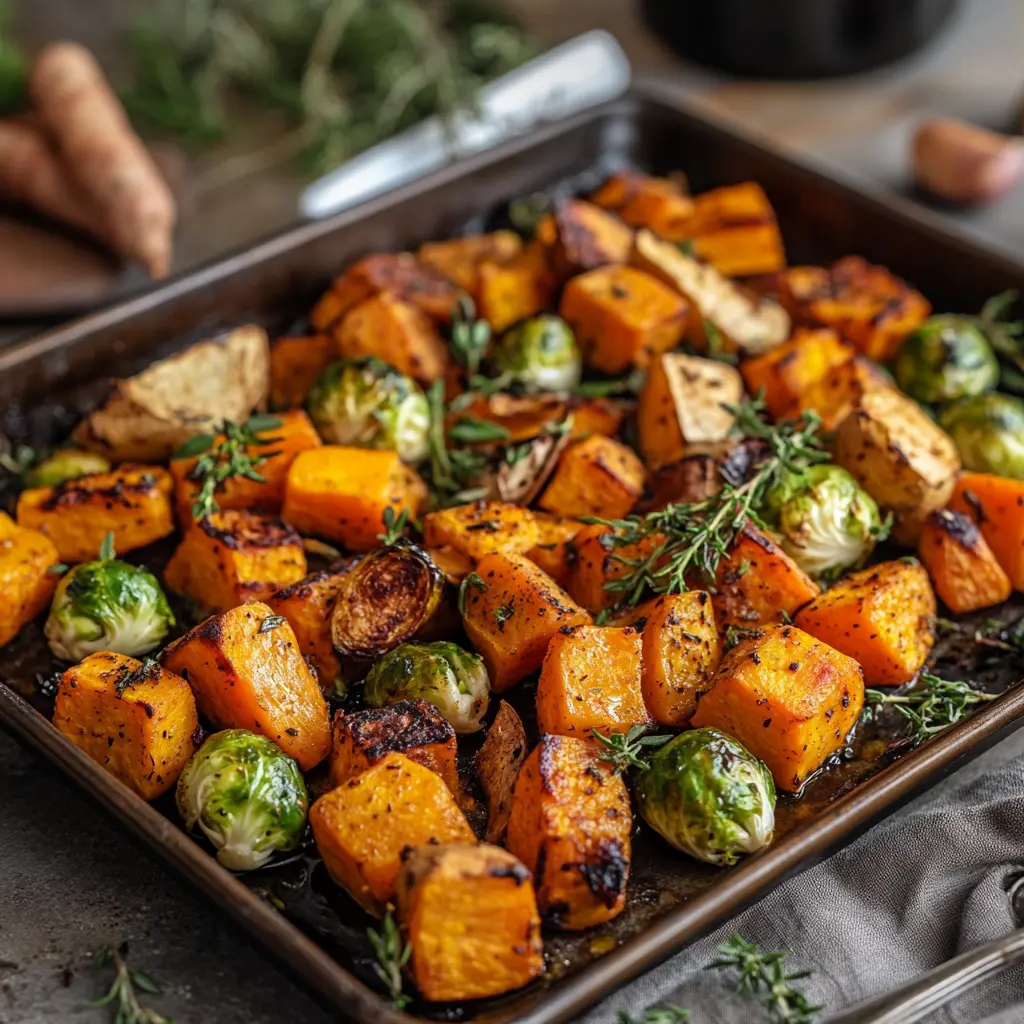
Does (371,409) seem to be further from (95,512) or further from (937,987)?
(937,987)

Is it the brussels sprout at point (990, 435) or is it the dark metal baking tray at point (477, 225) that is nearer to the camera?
the dark metal baking tray at point (477, 225)

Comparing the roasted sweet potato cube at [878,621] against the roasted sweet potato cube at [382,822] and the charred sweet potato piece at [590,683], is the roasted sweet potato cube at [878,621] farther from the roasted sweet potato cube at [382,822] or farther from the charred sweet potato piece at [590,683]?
the roasted sweet potato cube at [382,822]

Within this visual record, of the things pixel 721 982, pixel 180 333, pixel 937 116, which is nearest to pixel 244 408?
pixel 180 333

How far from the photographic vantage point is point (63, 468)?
→ 334 centimetres

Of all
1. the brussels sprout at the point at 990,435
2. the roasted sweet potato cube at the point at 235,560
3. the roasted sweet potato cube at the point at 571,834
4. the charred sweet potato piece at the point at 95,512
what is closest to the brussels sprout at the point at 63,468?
the charred sweet potato piece at the point at 95,512

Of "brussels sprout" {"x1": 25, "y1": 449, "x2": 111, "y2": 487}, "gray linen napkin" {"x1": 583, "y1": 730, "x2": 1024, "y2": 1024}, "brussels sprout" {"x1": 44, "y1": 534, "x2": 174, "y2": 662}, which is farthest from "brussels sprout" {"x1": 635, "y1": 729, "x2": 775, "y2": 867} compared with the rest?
"brussels sprout" {"x1": 25, "y1": 449, "x2": 111, "y2": 487}

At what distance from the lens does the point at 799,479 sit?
311 cm

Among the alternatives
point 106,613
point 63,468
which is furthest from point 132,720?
point 63,468

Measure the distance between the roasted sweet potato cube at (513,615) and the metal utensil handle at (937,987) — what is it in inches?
34.4

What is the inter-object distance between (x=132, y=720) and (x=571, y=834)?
32.6 inches

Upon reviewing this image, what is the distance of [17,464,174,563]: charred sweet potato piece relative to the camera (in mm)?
3178

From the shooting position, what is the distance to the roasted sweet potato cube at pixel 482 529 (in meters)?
3.01

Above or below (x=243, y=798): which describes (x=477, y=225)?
above

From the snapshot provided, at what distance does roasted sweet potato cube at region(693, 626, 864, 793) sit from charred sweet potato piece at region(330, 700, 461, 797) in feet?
→ 1.61
